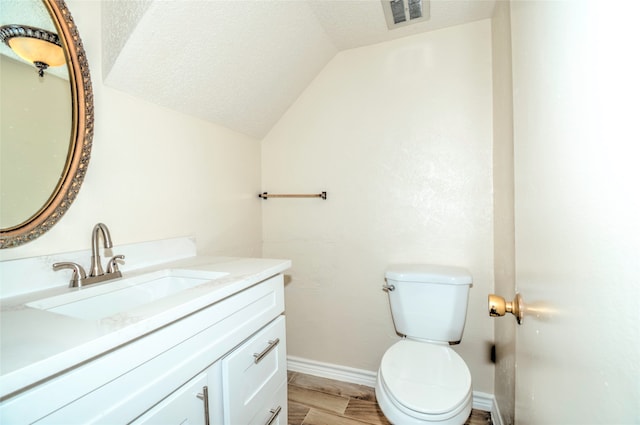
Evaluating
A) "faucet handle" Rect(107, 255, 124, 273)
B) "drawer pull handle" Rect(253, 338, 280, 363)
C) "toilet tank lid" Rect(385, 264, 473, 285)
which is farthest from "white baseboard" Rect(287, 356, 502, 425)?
"faucet handle" Rect(107, 255, 124, 273)

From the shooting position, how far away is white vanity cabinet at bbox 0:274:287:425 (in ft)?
1.73

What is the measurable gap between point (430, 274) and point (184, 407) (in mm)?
1245

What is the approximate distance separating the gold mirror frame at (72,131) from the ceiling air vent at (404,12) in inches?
52.6

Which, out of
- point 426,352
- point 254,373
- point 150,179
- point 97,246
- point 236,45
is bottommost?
point 426,352

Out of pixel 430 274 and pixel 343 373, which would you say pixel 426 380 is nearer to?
pixel 430 274

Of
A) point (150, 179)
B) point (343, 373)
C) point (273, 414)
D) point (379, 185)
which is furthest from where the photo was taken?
point (343, 373)

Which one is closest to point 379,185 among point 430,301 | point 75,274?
point 430,301

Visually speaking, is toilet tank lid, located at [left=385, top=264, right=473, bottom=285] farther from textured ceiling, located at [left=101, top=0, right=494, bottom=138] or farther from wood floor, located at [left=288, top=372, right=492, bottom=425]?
textured ceiling, located at [left=101, top=0, right=494, bottom=138]

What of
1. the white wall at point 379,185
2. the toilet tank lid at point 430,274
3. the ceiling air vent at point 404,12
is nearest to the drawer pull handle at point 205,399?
the toilet tank lid at point 430,274

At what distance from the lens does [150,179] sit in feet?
4.17

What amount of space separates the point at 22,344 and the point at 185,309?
291 mm

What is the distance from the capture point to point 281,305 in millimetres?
1229

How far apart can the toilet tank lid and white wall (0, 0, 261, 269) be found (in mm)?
978

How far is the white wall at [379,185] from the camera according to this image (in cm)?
165
